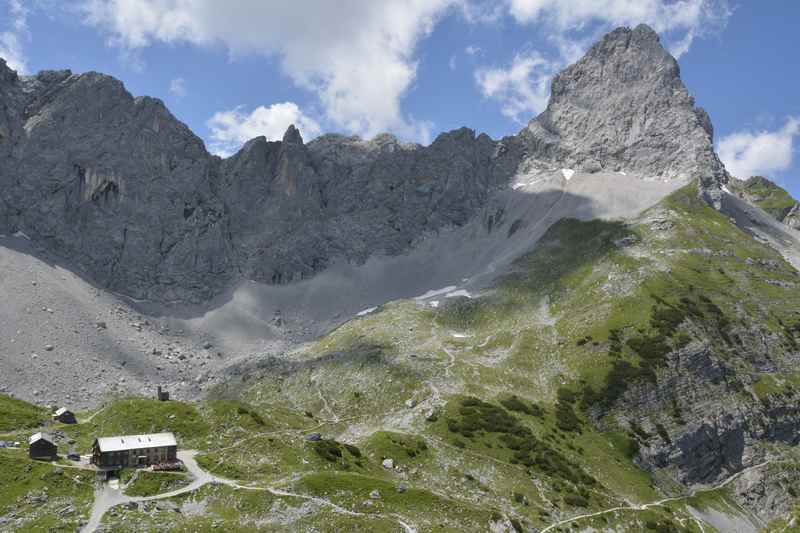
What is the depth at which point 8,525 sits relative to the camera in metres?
56.5

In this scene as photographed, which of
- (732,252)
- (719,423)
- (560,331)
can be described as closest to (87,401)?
(560,331)

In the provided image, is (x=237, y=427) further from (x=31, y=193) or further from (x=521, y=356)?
(x=31, y=193)

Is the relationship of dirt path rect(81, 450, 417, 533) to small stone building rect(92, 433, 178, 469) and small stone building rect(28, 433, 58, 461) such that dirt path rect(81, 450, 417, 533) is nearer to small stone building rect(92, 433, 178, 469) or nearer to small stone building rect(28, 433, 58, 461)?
small stone building rect(92, 433, 178, 469)

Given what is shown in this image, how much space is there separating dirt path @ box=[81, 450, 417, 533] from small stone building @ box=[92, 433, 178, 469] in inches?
Result: 116

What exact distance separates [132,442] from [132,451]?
167cm

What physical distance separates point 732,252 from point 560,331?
2358 inches

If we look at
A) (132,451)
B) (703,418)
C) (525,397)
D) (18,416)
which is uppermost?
(18,416)

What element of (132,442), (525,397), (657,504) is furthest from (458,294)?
(132,442)

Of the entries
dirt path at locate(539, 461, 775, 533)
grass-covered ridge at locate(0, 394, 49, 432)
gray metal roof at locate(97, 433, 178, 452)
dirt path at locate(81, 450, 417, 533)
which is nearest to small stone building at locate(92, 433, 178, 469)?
gray metal roof at locate(97, 433, 178, 452)

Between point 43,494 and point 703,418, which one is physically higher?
point 43,494

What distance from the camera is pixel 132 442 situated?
232 feet

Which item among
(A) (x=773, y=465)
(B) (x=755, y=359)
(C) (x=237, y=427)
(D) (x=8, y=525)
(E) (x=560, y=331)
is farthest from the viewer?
(E) (x=560, y=331)

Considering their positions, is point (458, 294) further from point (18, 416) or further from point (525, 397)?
point (18, 416)

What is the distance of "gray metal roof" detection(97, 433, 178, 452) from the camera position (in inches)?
2714
